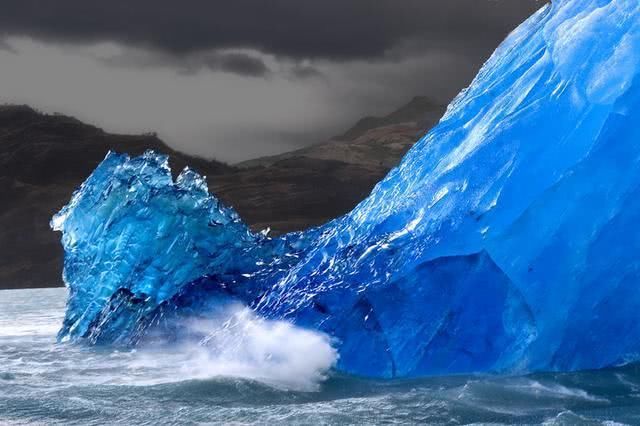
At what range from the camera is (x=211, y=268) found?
1055cm

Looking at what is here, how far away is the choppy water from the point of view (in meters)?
5.31

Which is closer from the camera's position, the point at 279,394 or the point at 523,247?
the point at 279,394

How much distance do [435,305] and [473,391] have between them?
1.07 m

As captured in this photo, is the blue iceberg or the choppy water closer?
the choppy water

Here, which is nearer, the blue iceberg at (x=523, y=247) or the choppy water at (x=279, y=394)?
the choppy water at (x=279, y=394)

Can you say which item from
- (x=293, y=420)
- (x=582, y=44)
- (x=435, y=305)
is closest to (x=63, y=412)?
(x=293, y=420)

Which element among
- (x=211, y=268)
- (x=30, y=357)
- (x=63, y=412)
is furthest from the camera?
(x=211, y=268)

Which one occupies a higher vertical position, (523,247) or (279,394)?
(523,247)

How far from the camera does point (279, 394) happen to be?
20.4ft

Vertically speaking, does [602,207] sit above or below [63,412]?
above

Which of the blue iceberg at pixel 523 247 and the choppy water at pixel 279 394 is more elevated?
the blue iceberg at pixel 523 247

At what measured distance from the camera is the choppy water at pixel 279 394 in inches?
209

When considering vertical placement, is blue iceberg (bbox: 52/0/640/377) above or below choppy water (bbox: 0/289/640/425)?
above

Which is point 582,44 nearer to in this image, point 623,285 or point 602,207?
point 602,207
